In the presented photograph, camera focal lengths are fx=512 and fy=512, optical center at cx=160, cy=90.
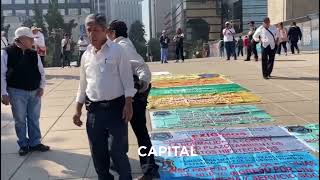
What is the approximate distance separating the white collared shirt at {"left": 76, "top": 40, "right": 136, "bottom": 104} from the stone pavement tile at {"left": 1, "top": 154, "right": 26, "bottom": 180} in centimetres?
189

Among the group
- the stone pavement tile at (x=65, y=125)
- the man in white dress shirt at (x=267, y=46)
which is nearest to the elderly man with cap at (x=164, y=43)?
the man in white dress shirt at (x=267, y=46)

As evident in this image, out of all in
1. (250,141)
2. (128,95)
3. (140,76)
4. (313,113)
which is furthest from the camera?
(313,113)

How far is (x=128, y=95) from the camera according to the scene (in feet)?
15.5

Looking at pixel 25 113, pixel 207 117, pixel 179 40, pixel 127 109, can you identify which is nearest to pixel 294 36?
pixel 179 40

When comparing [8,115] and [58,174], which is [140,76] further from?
[8,115]

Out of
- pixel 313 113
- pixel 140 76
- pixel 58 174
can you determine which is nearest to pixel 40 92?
pixel 58 174

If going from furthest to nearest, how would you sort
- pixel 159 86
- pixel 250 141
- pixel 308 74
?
pixel 308 74
pixel 159 86
pixel 250 141

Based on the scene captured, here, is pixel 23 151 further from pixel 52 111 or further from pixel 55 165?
pixel 52 111

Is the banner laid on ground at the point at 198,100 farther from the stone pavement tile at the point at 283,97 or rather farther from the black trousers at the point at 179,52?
the black trousers at the point at 179,52

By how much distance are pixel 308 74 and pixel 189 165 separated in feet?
29.6

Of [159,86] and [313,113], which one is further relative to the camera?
[159,86]

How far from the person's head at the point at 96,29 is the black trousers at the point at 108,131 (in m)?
0.56

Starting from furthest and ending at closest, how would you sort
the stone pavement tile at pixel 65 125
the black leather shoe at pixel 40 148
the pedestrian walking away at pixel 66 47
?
the pedestrian walking away at pixel 66 47, the stone pavement tile at pixel 65 125, the black leather shoe at pixel 40 148

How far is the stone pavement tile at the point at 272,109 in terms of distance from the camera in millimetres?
8699
